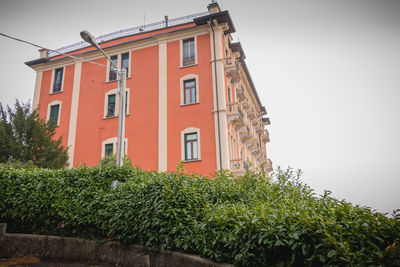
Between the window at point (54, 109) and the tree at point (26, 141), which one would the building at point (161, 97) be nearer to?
the window at point (54, 109)

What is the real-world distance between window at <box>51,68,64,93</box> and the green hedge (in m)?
17.5

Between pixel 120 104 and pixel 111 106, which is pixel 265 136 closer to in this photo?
pixel 111 106

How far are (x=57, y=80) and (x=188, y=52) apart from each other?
1239cm

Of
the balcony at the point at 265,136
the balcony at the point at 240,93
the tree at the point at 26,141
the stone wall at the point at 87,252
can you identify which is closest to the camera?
the stone wall at the point at 87,252

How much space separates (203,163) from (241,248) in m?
13.9

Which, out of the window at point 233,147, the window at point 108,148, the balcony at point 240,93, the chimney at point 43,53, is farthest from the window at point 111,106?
the balcony at point 240,93

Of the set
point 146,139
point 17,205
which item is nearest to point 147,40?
point 146,139

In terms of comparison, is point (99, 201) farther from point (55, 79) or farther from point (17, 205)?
point (55, 79)

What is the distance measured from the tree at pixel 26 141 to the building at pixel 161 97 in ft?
9.14

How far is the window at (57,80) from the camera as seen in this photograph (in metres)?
25.0

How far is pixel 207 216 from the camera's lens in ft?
18.9

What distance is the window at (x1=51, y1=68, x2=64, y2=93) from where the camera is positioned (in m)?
25.0

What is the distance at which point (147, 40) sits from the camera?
2289 centimetres

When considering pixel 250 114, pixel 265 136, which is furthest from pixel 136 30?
pixel 265 136
